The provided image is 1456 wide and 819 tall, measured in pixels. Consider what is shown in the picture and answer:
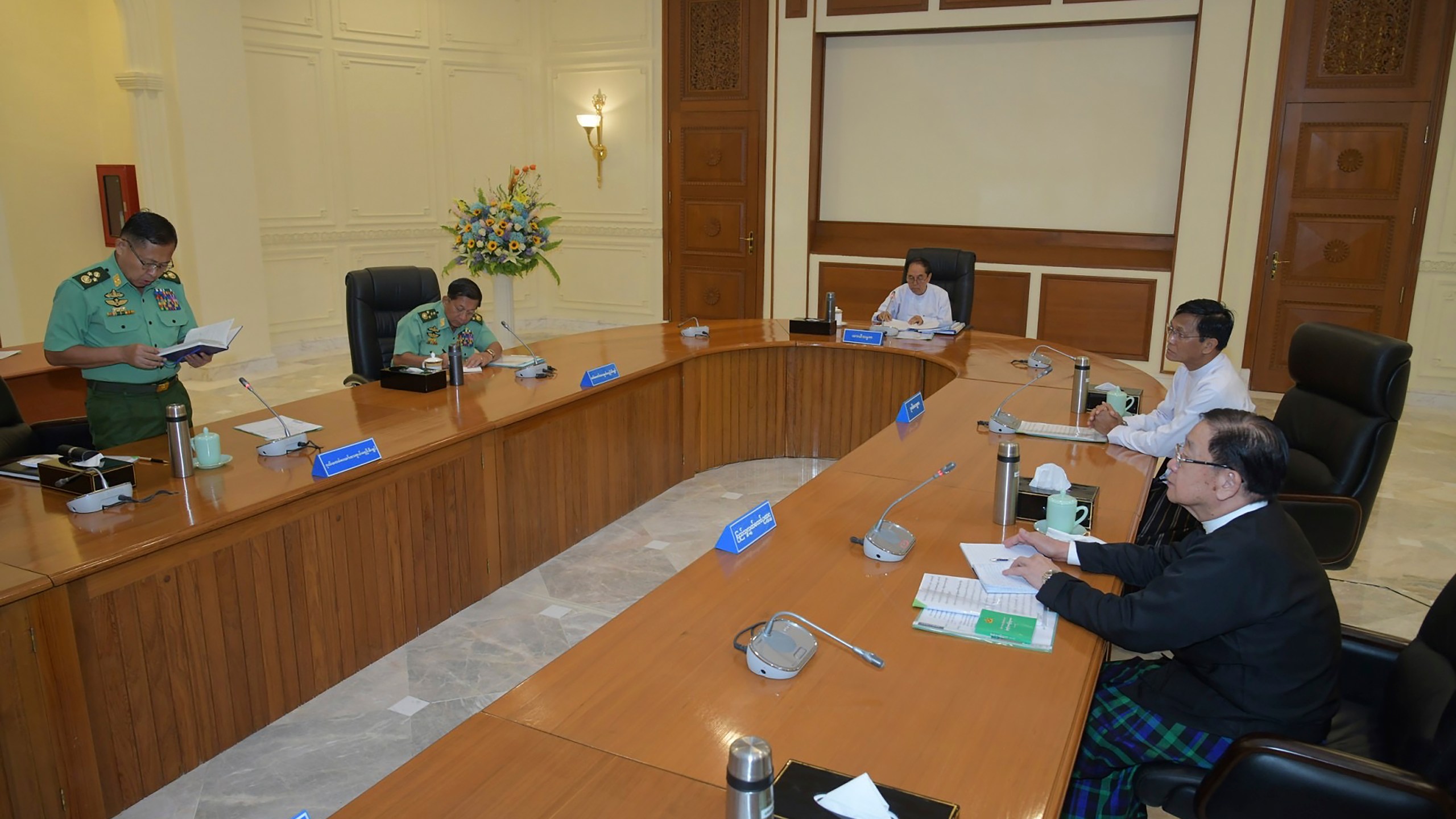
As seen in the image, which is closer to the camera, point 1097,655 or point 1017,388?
point 1097,655

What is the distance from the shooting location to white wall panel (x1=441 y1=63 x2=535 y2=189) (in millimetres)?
8148

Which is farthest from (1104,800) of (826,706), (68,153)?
(68,153)

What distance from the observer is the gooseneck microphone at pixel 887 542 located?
2.21m

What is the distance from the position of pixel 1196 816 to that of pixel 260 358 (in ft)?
22.0

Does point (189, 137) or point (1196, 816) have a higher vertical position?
point (189, 137)

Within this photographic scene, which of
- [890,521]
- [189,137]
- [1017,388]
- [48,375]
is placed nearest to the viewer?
[890,521]

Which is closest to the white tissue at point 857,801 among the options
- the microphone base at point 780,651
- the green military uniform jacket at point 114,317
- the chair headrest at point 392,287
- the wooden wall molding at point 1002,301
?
the microphone base at point 780,651

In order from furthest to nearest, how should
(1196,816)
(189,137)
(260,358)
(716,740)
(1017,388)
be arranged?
(260,358) → (189,137) → (1017,388) → (1196,816) → (716,740)

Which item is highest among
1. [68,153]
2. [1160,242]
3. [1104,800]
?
[68,153]

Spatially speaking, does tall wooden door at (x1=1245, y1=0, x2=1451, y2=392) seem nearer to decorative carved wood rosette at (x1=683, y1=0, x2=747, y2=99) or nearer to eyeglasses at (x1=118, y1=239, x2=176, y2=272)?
decorative carved wood rosette at (x1=683, y1=0, x2=747, y2=99)

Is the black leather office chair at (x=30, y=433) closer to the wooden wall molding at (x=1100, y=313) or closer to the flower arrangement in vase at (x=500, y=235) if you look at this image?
the flower arrangement in vase at (x=500, y=235)

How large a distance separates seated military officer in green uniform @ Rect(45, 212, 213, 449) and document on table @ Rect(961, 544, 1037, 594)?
2421 millimetres

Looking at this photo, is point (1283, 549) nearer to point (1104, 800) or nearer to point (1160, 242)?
point (1104, 800)

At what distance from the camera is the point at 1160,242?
22.6 ft
